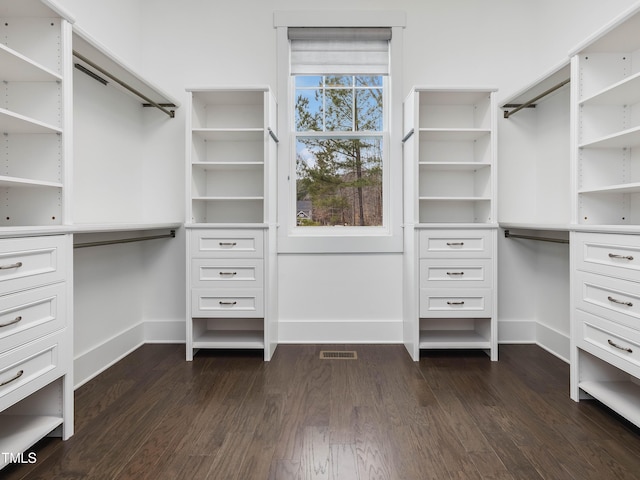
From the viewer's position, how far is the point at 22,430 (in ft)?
4.91

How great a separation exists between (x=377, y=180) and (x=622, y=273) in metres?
1.79

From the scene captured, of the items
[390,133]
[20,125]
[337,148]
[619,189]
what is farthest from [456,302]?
[20,125]

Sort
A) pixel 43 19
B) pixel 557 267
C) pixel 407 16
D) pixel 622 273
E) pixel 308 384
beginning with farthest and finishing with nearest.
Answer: pixel 407 16
pixel 557 267
pixel 308 384
pixel 622 273
pixel 43 19

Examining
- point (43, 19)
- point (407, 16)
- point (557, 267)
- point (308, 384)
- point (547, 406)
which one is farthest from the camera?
point (407, 16)

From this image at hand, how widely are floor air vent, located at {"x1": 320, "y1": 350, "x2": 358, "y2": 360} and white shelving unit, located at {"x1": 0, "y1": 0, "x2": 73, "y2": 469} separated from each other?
1.53 meters

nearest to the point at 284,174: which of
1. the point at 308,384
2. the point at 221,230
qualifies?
the point at 221,230

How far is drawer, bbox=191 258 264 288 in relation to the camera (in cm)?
255

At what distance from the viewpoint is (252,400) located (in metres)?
1.98

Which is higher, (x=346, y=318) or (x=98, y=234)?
(x=98, y=234)

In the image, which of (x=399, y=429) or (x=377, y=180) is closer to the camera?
(x=399, y=429)

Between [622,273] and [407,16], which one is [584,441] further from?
[407,16]

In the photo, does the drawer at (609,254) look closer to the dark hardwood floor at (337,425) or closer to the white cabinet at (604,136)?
the white cabinet at (604,136)

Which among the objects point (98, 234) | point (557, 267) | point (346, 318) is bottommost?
point (346, 318)

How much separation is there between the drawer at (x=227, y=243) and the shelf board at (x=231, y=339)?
62 cm
